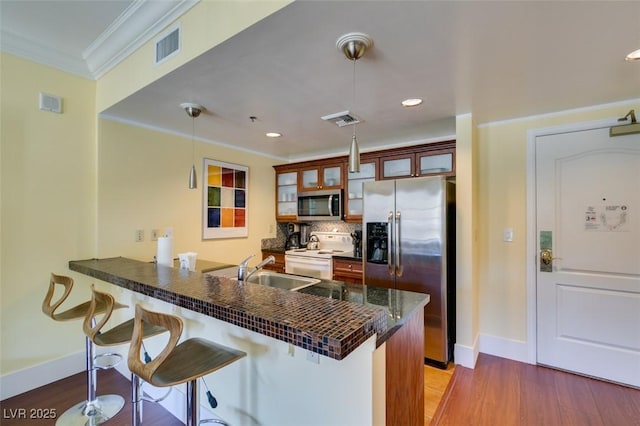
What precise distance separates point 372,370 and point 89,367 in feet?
6.46

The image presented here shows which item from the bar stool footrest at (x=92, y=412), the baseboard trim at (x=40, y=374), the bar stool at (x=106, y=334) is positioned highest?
the bar stool at (x=106, y=334)

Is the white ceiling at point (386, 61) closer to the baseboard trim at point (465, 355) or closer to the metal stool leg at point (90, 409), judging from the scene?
the metal stool leg at point (90, 409)

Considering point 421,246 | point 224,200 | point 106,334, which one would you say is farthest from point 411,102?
point 106,334

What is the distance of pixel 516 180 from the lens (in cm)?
291

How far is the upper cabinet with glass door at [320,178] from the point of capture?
4.06 metres

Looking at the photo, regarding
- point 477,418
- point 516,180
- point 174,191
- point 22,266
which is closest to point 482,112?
point 516,180

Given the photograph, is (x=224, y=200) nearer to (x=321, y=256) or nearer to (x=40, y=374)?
(x=321, y=256)

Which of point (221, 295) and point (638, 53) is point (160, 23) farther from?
point (638, 53)

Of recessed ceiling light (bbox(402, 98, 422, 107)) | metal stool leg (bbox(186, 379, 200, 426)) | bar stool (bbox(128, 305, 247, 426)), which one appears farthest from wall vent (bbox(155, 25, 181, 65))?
metal stool leg (bbox(186, 379, 200, 426))

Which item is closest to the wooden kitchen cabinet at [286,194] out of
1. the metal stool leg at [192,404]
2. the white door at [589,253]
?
the white door at [589,253]

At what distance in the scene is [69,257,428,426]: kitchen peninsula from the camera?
3.45ft

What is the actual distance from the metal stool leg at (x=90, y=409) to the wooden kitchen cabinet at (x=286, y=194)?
9.39 feet

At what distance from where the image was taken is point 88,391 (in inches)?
79.5

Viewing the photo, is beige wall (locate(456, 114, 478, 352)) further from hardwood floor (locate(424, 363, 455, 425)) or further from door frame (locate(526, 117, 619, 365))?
door frame (locate(526, 117, 619, 365))
